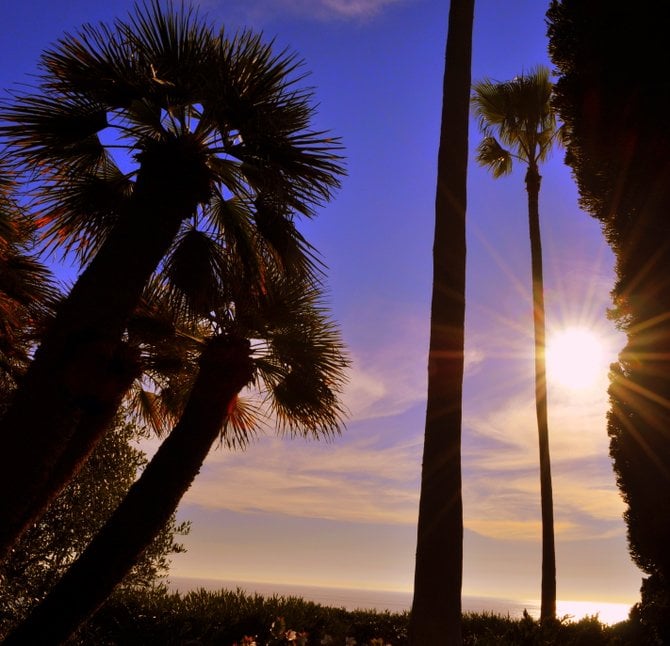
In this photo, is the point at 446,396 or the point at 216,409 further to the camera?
the point at 216,409

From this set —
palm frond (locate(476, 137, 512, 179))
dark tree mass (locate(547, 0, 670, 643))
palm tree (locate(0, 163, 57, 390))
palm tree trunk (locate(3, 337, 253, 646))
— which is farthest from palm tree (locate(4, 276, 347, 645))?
palm frond (locate(476, 137, 512, 179))

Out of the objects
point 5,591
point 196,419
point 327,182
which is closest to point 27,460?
point 196,419

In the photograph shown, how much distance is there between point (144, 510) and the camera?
20.1ft

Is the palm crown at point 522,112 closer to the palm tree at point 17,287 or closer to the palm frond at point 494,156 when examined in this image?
the palm frond at point 494,156

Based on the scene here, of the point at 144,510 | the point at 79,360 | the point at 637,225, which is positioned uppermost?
the point at 637,225

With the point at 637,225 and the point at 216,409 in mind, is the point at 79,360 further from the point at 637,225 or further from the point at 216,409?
the point at 637,225

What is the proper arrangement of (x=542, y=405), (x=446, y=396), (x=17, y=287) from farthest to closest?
1. (x=542, y=405)
2. (x=17, y=287)
3. (x=446, y=396)

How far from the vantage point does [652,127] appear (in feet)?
25.1

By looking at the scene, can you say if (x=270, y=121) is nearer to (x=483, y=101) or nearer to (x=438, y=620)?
(x=438, y=620)

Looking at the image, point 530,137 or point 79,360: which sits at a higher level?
point 530,137

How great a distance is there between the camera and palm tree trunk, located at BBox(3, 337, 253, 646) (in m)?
5.70

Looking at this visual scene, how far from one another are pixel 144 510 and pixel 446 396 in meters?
3.50

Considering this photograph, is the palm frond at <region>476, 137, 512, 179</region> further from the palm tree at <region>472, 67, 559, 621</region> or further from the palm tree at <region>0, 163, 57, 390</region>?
the palm tree at <region>0, 163, 57, 390</region>

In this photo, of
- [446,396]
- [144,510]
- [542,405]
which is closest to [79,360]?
[144,510]
